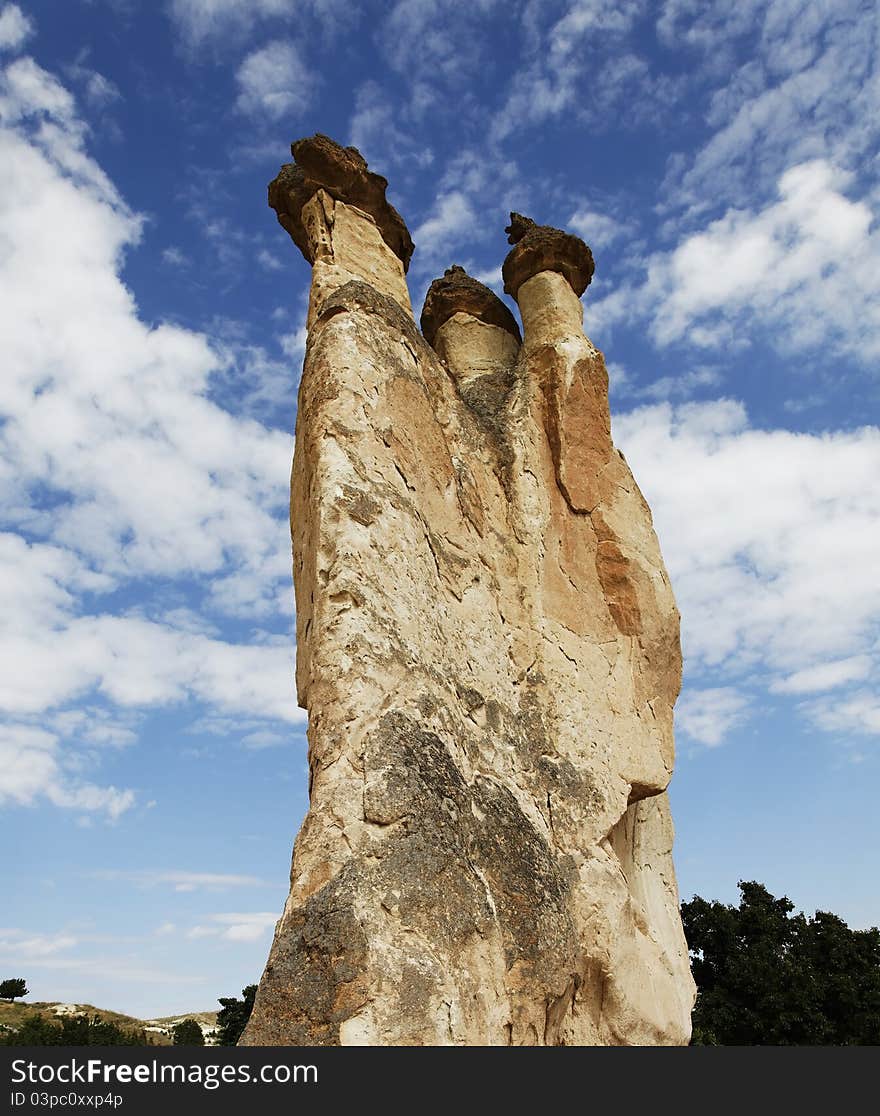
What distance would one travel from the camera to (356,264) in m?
9.28

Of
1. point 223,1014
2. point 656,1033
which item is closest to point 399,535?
point 656,1033

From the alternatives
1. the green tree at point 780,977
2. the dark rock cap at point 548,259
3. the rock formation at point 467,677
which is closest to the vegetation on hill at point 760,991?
the green tree at point 780,977

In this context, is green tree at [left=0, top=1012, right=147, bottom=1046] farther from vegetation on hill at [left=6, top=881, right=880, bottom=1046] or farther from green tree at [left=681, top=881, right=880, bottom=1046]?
green tree at [left=681, top=881, right=880, bottom=1046]

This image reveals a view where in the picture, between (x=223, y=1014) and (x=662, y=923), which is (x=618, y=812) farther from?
(x=223, y=1014)

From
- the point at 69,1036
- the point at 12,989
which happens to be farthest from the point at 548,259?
the point at 12,989

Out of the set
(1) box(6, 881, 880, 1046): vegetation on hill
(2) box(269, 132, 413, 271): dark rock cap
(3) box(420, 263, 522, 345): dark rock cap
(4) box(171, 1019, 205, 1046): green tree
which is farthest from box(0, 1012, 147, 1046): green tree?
(2) box(269, 132, 413, 271): dark rock cap

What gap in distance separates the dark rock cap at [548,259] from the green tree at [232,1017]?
57.6ft

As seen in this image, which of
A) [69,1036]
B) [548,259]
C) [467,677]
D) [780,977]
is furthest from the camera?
[780,977]

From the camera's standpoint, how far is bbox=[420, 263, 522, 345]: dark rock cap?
1159 cm

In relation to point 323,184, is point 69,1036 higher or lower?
lower

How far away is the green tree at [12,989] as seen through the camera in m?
27.2

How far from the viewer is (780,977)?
20.7 metres

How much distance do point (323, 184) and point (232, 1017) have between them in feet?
68.6

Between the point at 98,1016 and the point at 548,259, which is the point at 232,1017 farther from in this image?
the point at 548,259
